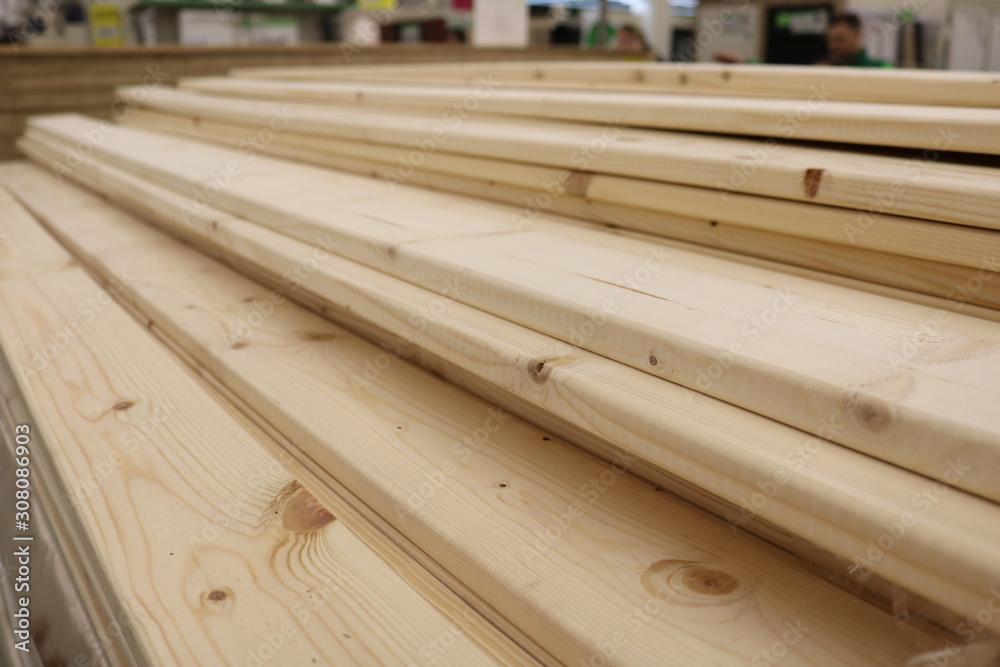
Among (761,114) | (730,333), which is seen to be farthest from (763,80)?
(730,333)

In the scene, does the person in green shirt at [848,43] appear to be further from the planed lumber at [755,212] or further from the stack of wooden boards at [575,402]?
the planed lumber at [755,212]

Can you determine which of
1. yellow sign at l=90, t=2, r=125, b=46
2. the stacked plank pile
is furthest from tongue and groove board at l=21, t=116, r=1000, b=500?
yellow sign at l=90, t=2, r=125, b=46

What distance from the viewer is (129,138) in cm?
245

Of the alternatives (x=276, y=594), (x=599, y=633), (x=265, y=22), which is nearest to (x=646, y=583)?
(x=599, y=633)

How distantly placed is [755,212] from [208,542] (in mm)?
792

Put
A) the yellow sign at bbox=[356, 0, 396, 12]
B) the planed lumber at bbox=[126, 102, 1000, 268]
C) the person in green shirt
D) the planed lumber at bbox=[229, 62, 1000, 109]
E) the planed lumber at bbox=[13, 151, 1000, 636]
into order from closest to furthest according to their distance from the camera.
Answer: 1. the planed lumber at bbox=[13, 151, 1000, 636]
2. the planed lumber at bbox=[126, 102, 1000, 268]
3. the planed lumber at bbox=[229, 62, 1000, 109]
4. the person in green shirt
5. the yellow sign at bbox=[356, 0, 396, 12]

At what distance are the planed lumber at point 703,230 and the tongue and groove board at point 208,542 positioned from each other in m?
0.63

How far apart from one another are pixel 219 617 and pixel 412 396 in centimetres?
42

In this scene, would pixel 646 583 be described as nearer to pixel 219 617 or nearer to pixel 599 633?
pixel 599 633

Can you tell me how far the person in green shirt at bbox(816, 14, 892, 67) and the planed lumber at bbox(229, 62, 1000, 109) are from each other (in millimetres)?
2553

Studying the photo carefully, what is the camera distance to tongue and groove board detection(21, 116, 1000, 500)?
0.57 meters

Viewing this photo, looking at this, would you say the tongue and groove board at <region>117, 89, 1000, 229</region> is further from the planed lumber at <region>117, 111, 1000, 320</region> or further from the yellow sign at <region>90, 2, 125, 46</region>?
the yellow sign at <region>90, 2, 125, 46</region>

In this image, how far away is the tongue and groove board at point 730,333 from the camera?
57cm

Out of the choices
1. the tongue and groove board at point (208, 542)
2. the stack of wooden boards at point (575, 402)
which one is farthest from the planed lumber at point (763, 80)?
the tongue and groove board at point (208, 542)
